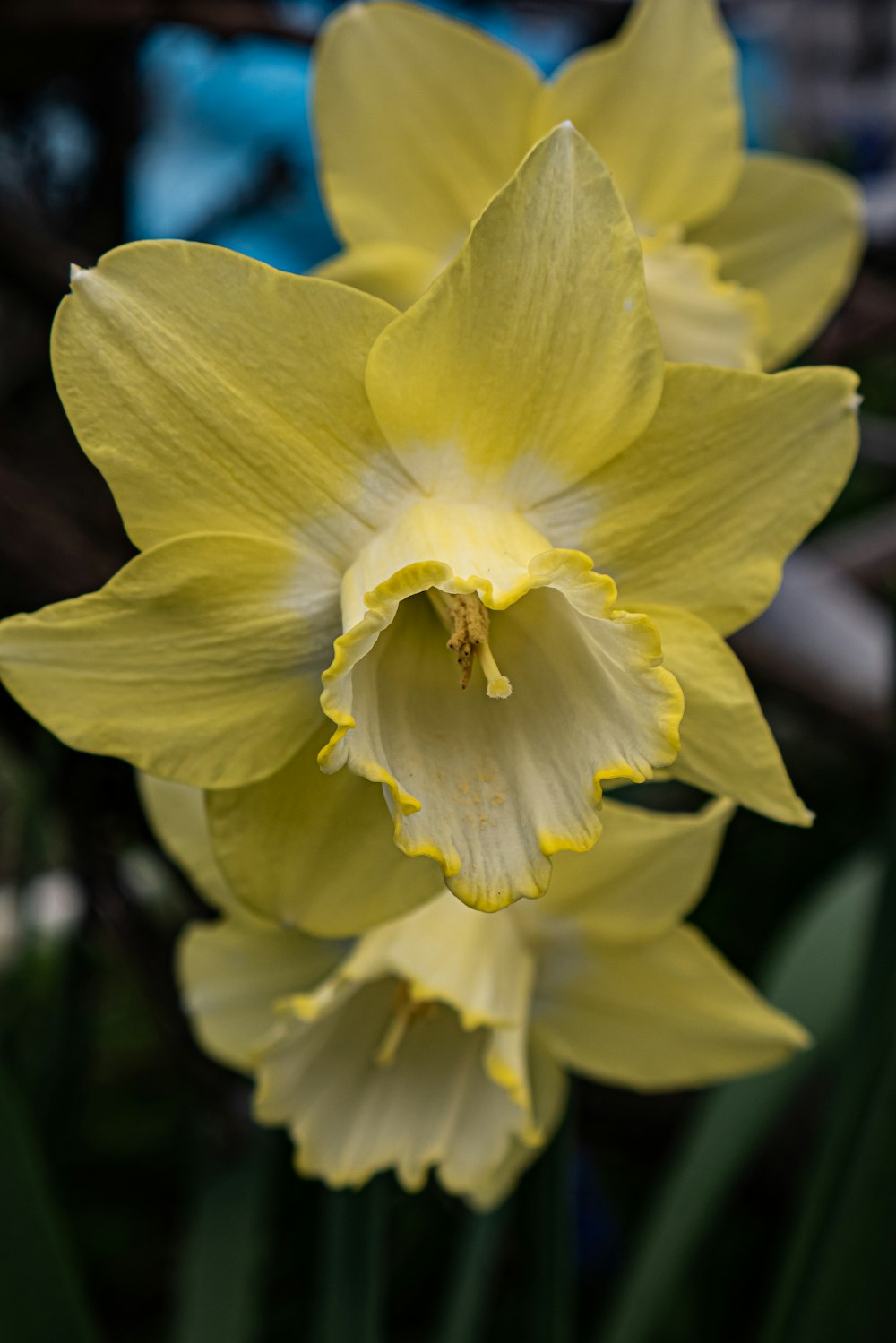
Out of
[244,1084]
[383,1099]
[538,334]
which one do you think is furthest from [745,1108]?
[538,334]

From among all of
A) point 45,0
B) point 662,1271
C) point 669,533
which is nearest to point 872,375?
point 45,0

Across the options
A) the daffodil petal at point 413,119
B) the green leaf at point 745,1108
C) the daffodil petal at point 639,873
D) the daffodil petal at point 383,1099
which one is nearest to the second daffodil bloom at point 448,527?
the daffodil petal at point 639,873

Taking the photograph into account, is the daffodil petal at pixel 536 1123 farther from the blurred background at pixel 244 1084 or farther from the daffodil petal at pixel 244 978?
the daffodil petal at pixel 244 978

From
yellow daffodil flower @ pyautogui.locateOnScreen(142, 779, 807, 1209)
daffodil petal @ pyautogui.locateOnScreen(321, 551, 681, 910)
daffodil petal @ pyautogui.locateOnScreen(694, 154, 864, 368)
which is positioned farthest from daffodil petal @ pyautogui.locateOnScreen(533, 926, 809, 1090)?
daffodil petal @ pyautogui.locateOnScreen(694, 154, 864, 368)

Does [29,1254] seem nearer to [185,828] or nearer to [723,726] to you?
[185,828]

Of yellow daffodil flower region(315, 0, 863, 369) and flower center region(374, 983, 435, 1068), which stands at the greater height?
yellow daffodil flower region(315, 0, 863, 369)

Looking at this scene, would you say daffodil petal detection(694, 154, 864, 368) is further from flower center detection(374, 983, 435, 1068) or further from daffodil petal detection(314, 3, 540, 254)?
flower center detection(374, 983, 435, 1068)
